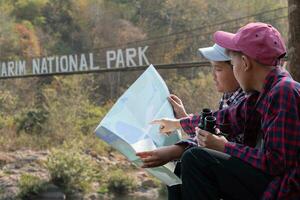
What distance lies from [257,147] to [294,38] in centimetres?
77

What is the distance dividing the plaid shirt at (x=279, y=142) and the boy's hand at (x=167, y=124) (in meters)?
0.32

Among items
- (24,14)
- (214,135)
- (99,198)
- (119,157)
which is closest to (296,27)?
(214,135)

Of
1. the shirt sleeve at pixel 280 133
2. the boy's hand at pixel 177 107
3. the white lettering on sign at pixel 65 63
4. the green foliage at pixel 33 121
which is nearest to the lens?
the shirt sleeve at pixel 280 133

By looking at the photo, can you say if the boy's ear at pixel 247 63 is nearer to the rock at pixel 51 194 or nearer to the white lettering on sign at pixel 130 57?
the white lettering on sign at pixel 130 57

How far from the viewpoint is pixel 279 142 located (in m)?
1.18

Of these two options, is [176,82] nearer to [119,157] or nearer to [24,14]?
[119,157]

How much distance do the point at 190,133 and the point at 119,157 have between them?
9689mm

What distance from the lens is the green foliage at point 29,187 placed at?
8.16 m

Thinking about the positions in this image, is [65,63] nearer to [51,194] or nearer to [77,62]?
[77,62]

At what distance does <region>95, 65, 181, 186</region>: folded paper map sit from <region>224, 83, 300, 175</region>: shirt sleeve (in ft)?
0.94

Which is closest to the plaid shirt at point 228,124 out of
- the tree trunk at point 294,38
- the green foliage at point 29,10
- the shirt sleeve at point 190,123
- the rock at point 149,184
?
the shirt sleeve at point 190,123

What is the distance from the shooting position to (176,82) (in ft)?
38.7

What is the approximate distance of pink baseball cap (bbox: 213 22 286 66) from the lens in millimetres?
1297

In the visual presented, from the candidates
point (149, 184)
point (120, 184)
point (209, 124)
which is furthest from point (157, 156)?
point (149, 184)
